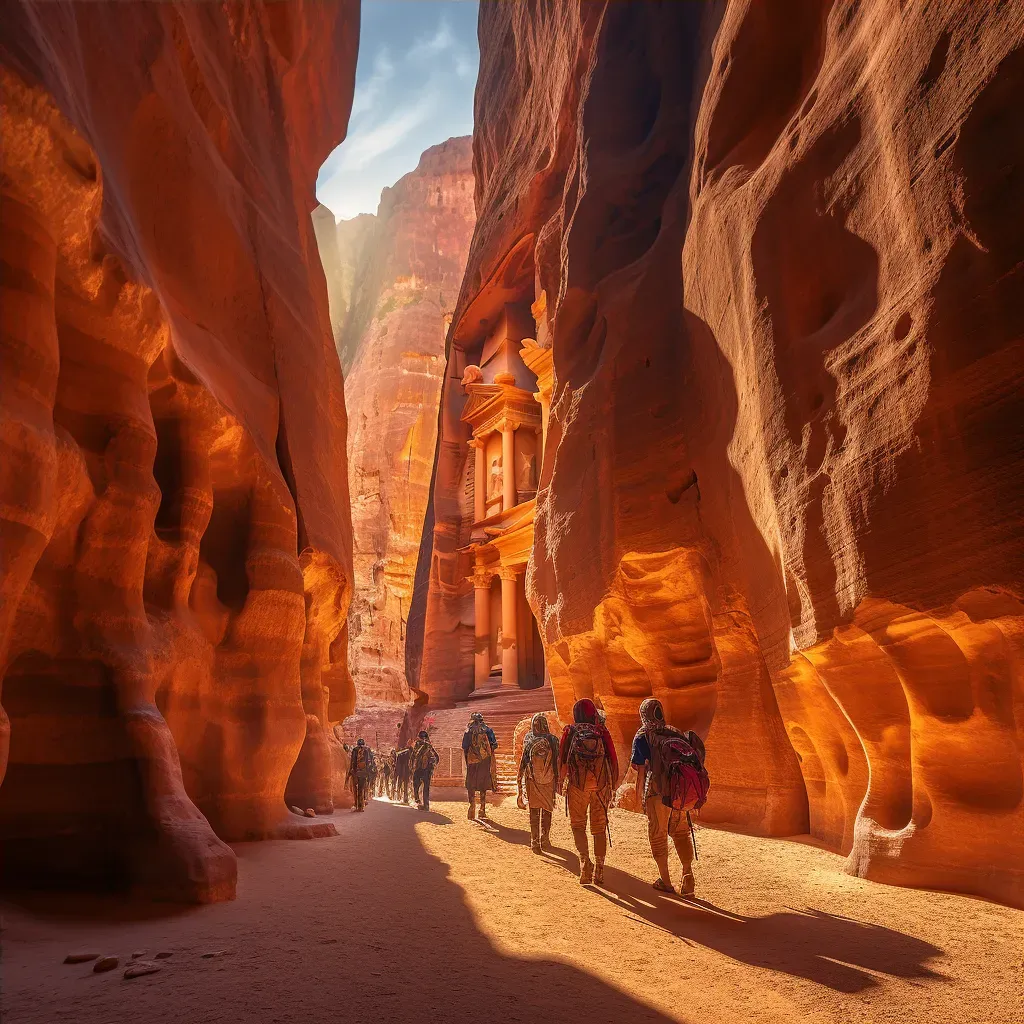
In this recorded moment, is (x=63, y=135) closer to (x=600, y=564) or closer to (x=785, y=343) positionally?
(x=785, y=343)

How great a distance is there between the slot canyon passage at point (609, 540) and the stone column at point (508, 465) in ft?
53.6

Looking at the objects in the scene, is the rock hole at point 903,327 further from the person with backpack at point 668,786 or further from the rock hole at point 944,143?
the person with backpack at point 668,786

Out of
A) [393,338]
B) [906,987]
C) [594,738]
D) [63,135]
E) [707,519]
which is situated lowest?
[906,987]

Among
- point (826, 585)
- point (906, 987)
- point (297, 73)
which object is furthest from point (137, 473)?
point (297, 73)

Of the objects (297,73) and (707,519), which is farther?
(297,73)

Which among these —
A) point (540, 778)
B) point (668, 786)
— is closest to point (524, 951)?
point (668, 786)

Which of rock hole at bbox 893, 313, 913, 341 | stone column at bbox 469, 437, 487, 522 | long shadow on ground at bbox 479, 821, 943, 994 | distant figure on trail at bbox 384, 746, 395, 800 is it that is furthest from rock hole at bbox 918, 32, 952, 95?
stone column at bbox 469, 437, 487, 522

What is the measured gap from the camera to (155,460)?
9.22 metres

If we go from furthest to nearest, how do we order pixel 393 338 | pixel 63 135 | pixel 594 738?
pixel 393 338 < pixel 594 738 < pixel 63 135

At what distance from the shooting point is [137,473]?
291 inches

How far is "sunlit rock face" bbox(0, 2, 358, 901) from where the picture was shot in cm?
584

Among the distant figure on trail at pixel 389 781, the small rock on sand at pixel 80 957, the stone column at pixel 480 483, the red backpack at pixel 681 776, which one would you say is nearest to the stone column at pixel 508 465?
the stone column at pixel 480 483

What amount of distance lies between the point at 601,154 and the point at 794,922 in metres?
14.2

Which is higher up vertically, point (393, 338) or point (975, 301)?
point (393, 338)
